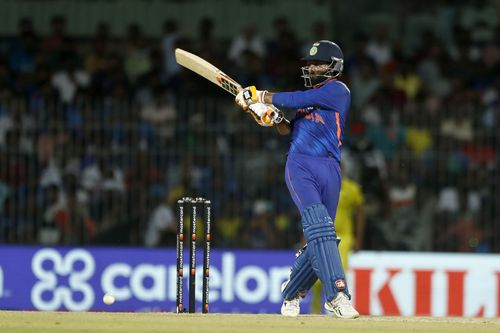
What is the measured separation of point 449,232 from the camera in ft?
46.3

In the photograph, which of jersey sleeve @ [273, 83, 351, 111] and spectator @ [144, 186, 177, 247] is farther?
spectator @ [144, 186, 177, 247]

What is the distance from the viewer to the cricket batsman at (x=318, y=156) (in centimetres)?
844

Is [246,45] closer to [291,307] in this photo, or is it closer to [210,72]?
[210,72]

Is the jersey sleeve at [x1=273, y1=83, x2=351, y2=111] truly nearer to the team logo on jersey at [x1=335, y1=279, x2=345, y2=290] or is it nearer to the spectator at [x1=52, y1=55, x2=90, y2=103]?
the team logo on jersey at [x1=335, y1=279, x2=345, y2=290]

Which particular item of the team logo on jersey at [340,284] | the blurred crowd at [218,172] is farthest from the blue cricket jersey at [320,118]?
the blurred crowd at [218,172]

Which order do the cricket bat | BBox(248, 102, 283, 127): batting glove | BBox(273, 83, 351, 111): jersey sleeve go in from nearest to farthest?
1. BBox(273, 83, 351, 111): jersey sleeve
2. BBox(248, 102, 283, 127): batting glove
3. the cricket bat

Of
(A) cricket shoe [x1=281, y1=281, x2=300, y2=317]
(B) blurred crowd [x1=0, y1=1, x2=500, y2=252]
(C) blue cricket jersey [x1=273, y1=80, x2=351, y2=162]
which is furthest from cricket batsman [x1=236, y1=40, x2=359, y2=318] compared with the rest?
(B) blurred crowd [x1=0, y1=1, x2=500, y2=252]

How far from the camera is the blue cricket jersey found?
28.2ft

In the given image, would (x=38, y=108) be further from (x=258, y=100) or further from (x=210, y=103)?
(x=258, y=100)

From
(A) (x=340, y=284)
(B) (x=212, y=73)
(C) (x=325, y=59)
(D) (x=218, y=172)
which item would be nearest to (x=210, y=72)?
(B) (x=212, y=73)

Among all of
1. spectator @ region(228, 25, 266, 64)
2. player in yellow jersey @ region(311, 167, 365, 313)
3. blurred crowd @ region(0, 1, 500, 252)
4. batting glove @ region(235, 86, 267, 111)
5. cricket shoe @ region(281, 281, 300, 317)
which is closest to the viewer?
batting glove @ region(235, 86, 267, 111)

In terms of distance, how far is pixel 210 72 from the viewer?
31.2 feet

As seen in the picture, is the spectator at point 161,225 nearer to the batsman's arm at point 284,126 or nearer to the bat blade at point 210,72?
the bat blade at point 210,72

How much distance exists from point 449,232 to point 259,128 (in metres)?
2.26
